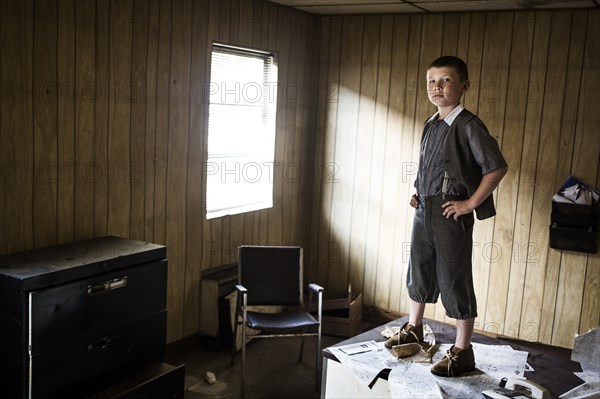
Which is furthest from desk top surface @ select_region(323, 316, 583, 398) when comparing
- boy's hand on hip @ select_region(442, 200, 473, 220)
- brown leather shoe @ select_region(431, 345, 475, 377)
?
boy's hand on hip @ select_region(442, 200, 473, 220)

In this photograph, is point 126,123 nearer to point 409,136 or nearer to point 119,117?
point 119,117

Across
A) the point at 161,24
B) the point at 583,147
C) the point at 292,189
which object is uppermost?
the point at 161,24

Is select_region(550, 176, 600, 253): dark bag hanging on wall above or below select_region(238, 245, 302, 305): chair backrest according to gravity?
above

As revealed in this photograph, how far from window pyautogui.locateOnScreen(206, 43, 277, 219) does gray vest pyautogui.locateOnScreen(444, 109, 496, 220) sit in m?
1.96

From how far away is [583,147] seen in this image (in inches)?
171

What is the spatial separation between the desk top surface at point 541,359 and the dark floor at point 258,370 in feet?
2.55

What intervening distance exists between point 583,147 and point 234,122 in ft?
7.72

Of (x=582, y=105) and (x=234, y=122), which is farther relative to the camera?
(x=234, y=122)

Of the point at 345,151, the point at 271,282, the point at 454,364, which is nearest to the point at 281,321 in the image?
the point at 271,282

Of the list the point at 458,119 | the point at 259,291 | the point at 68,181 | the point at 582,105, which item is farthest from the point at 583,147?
the point at 68,181

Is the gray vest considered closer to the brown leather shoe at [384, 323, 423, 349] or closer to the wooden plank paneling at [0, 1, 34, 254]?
the brown leather shoe at [384, 323, 423, 349]

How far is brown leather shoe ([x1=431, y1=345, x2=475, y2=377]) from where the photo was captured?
9.90 feet

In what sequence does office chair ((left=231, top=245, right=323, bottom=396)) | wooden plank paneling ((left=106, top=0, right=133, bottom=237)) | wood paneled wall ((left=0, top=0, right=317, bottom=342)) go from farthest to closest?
office chair ((left=231, top=245, right=323, bottom=396))
wooden plank paneling ((left=106, top=0, right=133, bottom=237))
wood paneled wall ((left=0, top=0, right=317, bottom=342))

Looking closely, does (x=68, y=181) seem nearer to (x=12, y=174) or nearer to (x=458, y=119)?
(x=12, y=174)
